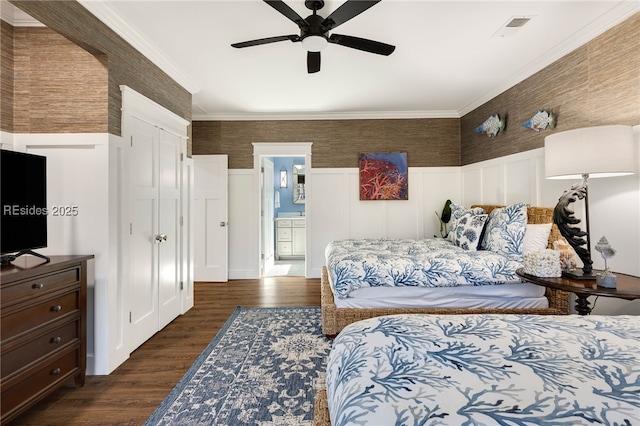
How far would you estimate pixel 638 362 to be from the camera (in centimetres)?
84

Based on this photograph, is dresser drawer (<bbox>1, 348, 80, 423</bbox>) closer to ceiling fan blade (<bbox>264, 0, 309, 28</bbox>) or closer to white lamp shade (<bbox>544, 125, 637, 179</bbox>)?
ceiling fan blade (<bbox>264, 0, 309, 28</bbox>)

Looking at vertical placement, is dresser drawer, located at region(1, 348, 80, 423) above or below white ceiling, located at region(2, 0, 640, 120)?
below

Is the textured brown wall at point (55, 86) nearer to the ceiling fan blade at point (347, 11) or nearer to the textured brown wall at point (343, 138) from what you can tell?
the ceiling fan blade at point (347, 11)

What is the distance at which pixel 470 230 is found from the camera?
2.98m

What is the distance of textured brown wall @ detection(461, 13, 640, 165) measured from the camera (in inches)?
82.7

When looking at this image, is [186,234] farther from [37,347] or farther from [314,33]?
[314,33]

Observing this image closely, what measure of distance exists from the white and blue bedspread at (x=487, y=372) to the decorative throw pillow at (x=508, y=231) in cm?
150

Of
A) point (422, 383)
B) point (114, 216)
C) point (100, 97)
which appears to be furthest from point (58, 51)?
point (422, 383)

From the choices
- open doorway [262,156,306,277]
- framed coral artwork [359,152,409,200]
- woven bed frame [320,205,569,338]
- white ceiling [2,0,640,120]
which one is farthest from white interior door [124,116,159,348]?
framed coral artwork [359,152,409,200]

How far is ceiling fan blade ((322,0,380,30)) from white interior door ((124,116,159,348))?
5.74 ft

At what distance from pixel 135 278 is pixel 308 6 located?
2.54 m

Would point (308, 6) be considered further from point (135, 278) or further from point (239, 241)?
point (239, 241)

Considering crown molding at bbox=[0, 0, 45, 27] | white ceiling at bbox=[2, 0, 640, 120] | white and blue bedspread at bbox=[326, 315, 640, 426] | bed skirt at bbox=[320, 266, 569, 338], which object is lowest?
bed skirt at bbox=[320, 266, 569, 338]

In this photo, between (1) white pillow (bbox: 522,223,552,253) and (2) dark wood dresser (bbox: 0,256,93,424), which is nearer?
(2) dark wood dresser (bbox: 0,256,93,424)
